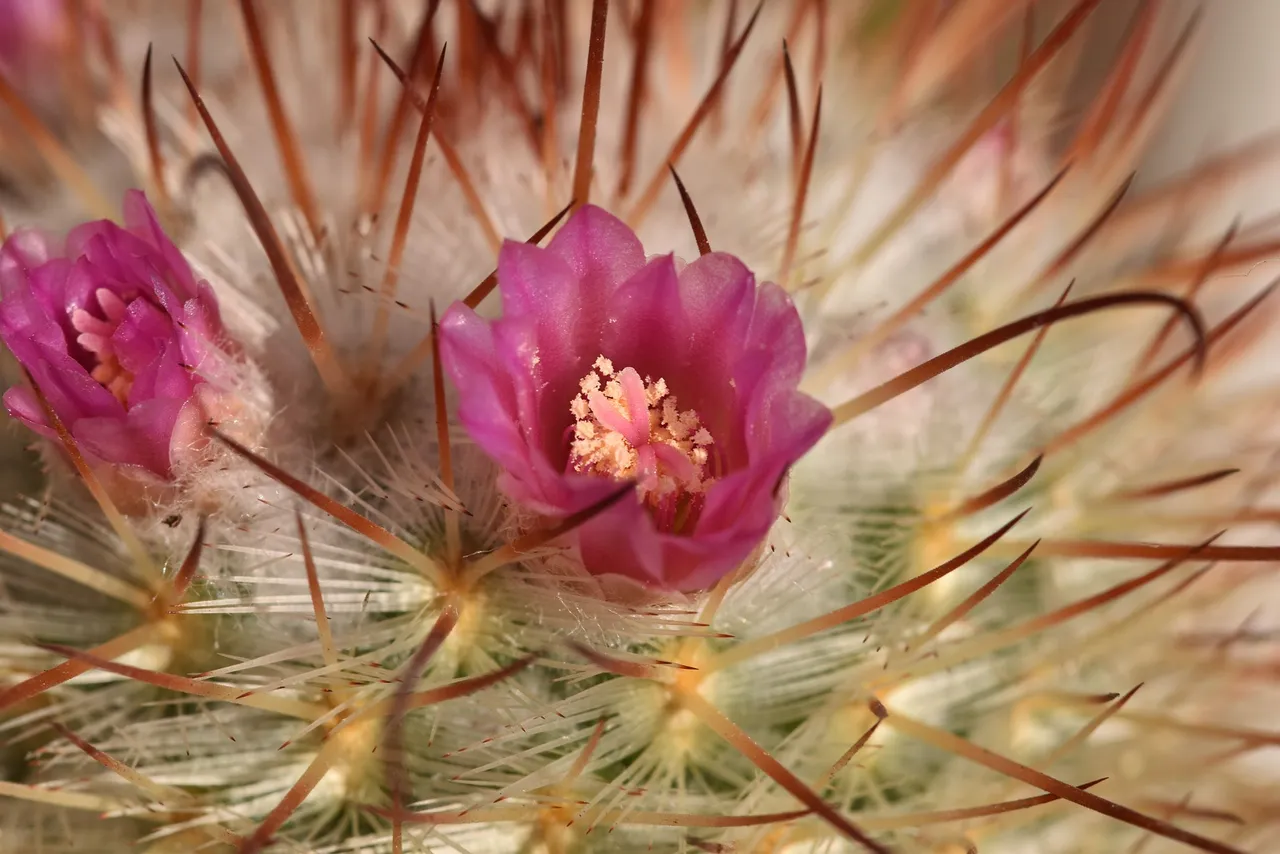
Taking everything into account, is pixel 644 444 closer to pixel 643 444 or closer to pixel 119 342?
pixel 643 444

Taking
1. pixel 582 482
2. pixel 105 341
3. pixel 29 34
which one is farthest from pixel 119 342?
pixel 29 34

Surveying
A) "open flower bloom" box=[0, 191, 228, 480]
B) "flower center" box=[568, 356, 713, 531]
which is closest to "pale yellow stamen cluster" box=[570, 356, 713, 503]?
"flower center" box=[568, 356, 713, 531]

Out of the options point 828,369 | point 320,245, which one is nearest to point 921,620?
point 828,369

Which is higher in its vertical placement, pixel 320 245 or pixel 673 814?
pixel 320 245

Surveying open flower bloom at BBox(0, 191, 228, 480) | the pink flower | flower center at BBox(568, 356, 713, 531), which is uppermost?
the pink flower

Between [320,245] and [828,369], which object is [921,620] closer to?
[828,369]

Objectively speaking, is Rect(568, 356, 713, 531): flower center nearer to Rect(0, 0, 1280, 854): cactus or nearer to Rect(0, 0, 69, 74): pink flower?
Rect(0, 0, 1280, 854): cactus
